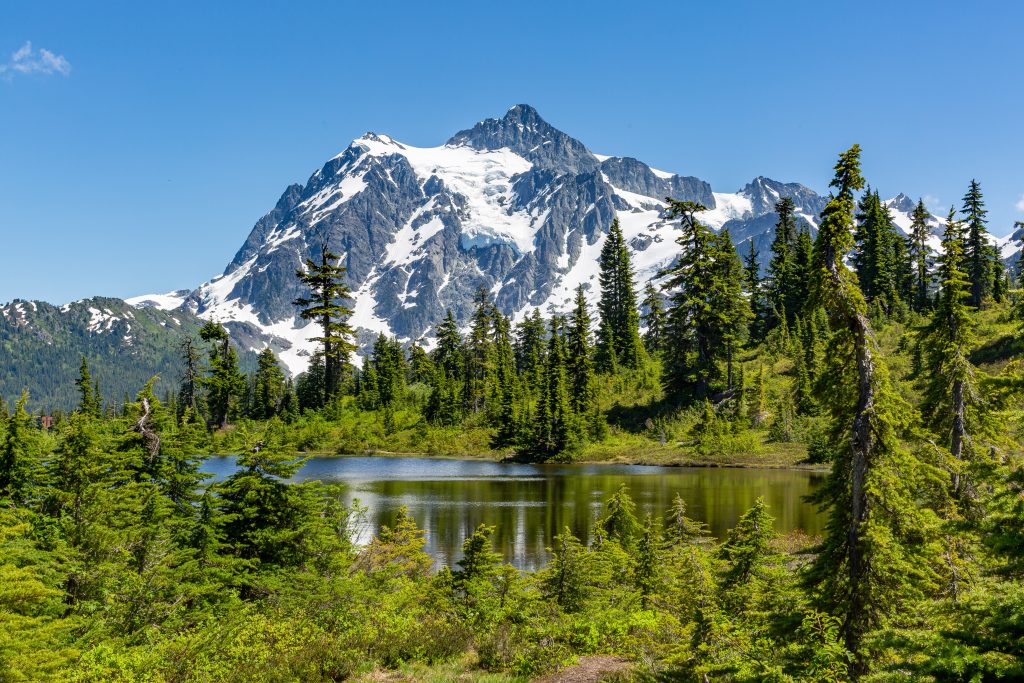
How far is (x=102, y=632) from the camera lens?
12227mm

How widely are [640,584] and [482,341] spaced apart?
7341 cm

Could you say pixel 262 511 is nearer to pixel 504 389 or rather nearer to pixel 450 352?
pixel 504 389

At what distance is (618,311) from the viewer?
3393 inches

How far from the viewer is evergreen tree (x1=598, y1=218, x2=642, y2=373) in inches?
3201

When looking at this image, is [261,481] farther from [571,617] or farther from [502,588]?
[571,617]

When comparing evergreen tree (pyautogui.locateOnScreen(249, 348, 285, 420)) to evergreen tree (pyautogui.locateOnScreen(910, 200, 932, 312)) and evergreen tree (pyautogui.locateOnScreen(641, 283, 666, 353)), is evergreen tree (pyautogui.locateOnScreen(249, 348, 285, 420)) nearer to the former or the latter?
evergreen tree (pyautogui.locateOnScreen(641, 283, 666, 353))

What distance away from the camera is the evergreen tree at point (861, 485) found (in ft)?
36.6

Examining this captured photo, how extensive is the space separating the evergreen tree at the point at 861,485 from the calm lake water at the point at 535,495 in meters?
13.7

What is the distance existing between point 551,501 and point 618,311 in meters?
49.6

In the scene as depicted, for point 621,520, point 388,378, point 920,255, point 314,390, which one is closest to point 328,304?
point 388,378

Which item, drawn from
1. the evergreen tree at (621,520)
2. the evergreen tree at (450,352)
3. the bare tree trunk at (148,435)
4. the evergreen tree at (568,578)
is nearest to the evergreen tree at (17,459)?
the bare tree trunk at (148,435)

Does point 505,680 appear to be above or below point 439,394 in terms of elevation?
below

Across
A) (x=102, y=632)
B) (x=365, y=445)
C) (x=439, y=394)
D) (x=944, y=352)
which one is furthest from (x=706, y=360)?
(x=102, y=632)

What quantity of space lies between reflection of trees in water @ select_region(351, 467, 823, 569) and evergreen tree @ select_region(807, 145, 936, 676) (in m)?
14.4
